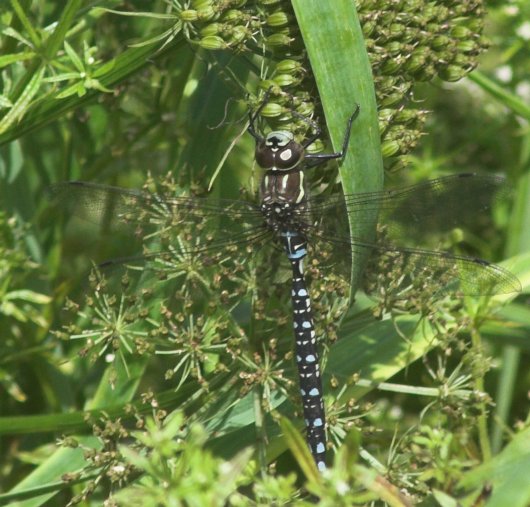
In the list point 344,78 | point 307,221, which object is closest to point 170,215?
point 307,221

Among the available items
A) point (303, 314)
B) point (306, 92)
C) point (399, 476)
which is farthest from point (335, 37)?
point (399, 476)

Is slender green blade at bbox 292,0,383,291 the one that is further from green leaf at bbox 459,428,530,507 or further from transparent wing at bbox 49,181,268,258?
green leaf at bbox 459,428,530,507

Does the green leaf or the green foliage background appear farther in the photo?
the green foliage background

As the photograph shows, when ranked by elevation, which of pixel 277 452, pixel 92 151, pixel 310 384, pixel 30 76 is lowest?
pixel 277 452

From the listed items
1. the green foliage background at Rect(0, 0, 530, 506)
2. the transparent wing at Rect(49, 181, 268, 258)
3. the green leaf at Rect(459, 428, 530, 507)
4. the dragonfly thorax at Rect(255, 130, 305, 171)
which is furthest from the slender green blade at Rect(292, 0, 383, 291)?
the green leaf at Rect(459, 428, 530, 507)

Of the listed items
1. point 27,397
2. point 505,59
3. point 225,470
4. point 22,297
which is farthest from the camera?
point 505,59

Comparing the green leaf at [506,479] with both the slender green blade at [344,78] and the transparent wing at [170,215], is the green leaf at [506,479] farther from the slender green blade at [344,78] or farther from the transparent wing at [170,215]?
the transparent wing at [170,215]

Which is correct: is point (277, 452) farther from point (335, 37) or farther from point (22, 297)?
point (335, 37)
